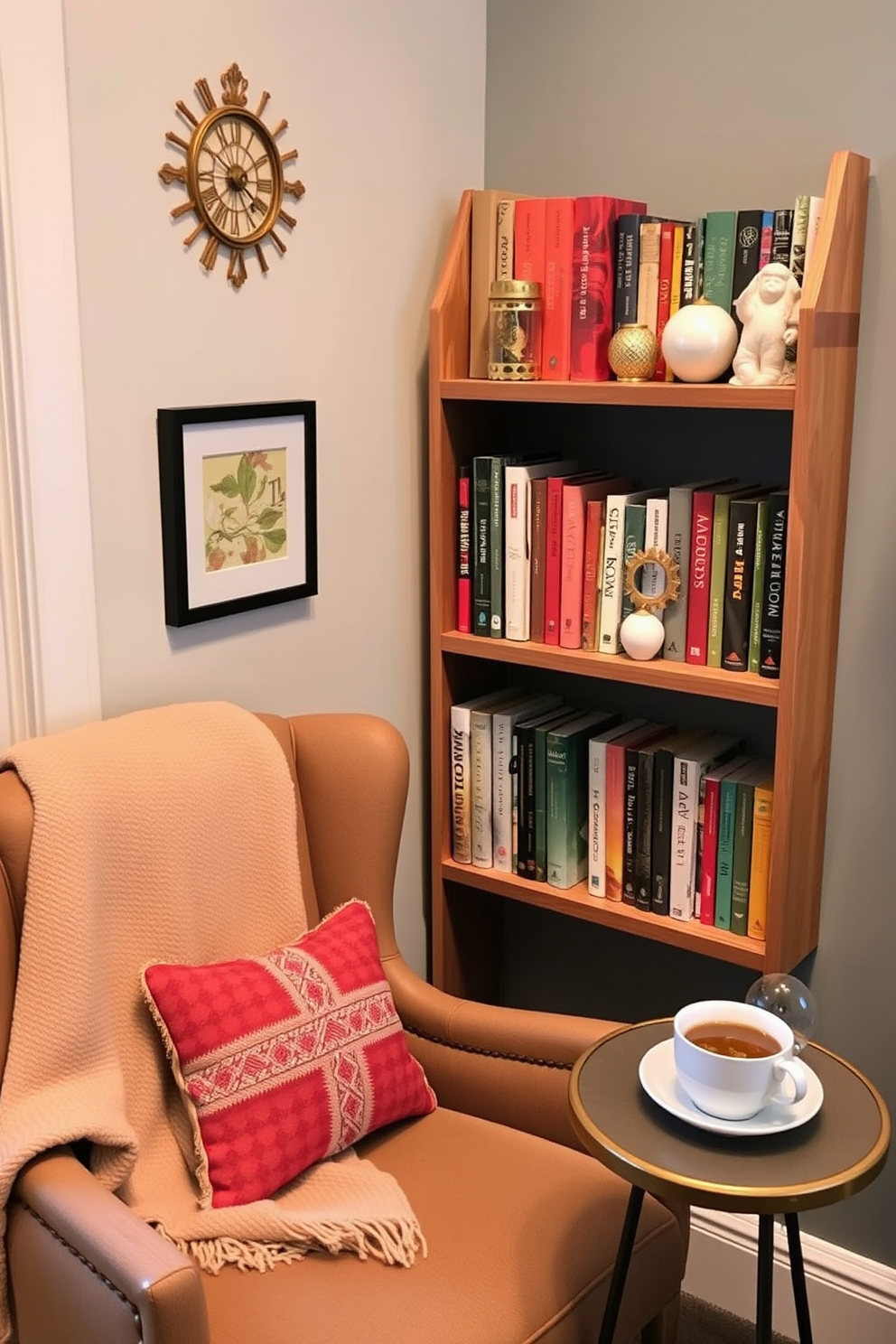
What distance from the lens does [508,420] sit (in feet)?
7.43

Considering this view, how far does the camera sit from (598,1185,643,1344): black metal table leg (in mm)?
1399

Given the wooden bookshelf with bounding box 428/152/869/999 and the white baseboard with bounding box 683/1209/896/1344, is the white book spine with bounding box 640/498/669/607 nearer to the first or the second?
the wooden bookshelf with bounding box 428/152/869/999

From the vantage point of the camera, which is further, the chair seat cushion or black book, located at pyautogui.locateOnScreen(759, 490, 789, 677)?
black book, located at pyautogui.locateOnScreen(759, 490, 789, 677)

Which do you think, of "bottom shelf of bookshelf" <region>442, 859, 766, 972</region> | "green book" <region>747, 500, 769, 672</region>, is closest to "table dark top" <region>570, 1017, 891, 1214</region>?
"bottom shelf of bookshelf" <region>442, 859, 766, 972</region>

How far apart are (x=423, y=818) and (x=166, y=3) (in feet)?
4.38

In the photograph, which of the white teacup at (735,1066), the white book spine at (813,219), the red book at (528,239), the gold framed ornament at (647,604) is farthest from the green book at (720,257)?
the white teacup at (735,1066)

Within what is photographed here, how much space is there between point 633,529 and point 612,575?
8cm

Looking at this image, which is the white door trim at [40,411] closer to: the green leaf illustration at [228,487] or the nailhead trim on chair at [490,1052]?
the green leaf illustration at [228,487]

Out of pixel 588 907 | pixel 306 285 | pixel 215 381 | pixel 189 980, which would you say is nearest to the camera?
pixel 189 980

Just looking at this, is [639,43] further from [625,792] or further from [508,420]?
[625,792]

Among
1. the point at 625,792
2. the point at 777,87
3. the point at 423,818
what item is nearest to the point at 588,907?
the point at 625,792

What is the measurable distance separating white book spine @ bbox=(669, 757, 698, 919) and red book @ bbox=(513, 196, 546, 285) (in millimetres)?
776

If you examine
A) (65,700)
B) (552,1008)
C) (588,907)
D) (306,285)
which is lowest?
(552,1008)

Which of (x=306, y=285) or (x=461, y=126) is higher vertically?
(x=461, y=126)
